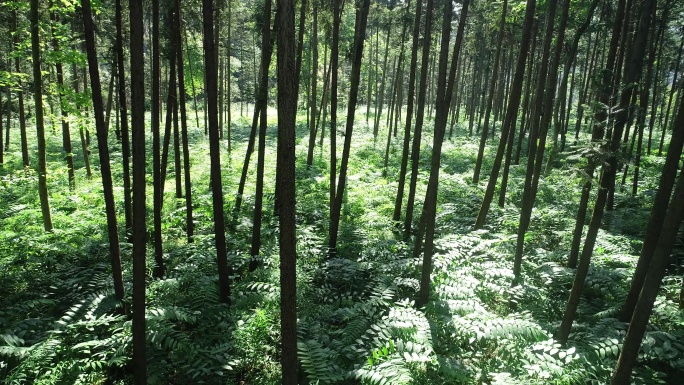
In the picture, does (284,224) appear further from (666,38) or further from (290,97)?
(666,38)

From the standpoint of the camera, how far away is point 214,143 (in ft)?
28.4

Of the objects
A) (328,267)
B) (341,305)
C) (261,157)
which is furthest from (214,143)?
(328,267)

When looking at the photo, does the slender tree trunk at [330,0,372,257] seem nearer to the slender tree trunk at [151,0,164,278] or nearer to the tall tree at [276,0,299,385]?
the slender tree trunk at [151,0,164,278]

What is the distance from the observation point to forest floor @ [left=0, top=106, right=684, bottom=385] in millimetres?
6391

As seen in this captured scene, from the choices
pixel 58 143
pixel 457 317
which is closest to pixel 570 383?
pixel 457 317

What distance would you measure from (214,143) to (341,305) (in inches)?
199

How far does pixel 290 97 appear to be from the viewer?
184 inches

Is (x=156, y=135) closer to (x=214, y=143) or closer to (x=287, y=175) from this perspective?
(x=214, y=143)

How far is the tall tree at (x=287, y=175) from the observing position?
4473 millimetres

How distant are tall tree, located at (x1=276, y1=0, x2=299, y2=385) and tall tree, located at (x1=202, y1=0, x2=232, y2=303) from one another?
3.96m

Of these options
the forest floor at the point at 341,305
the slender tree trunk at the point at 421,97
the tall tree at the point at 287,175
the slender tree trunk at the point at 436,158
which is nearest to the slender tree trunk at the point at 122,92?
the forest floor at the point at 341,305

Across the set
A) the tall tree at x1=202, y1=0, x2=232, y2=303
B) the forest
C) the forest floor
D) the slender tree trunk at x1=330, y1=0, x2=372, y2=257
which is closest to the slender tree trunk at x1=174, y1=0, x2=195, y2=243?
the forest

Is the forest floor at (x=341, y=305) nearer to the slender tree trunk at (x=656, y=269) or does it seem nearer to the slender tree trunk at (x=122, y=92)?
the slender tree trunk at (x=656, y=269)

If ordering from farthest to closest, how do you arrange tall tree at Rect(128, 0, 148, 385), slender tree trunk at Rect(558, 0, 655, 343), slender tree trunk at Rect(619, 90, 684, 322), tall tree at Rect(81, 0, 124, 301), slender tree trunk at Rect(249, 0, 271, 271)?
slender tree trunk at Rect(249, 0, 271, 271) < tall tree at Rect(81, 0, 124, 301) < slender tree trunk at Rect(558, 0, 655, 343) < tall tree at Rect(128, 0, 148, 385) < slender tree trunk at Rect(619, 90, 684, 322)
